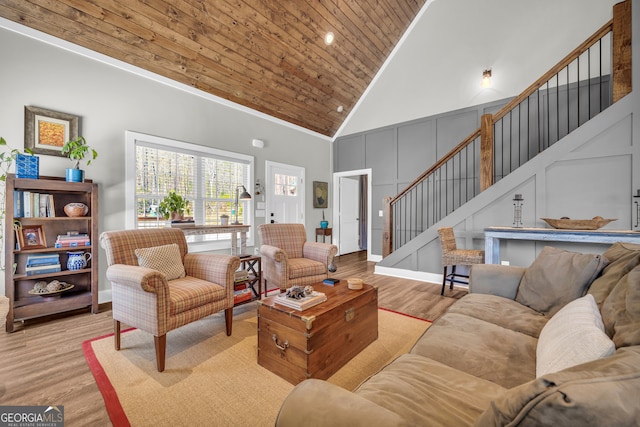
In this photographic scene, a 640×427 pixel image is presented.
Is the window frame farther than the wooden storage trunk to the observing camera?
Yes

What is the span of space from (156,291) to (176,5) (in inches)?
131

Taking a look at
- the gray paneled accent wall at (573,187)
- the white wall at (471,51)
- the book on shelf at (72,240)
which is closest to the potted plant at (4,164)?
the book on shelf at (72,240)

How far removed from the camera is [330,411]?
30.2 inches

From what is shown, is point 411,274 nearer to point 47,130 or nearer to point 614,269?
point 614,269

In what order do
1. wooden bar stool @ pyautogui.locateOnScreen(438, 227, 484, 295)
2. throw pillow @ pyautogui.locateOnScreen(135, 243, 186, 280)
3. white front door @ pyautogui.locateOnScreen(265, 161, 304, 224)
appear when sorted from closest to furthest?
1. throw pillow @ pyautogui.locateOnScreen(135, 243, 186, 280)
2. wooden bar stool @ pyautogui.locateOnScreen(438, 227, 484, 295)
3. white front door @ pyautogui.locateOnScreen(265, 161, 304, 224)

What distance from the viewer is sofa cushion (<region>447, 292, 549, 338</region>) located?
161cm

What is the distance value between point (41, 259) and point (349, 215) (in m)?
5.68

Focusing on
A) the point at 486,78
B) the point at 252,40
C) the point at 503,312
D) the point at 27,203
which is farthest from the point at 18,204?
the point at 486,78

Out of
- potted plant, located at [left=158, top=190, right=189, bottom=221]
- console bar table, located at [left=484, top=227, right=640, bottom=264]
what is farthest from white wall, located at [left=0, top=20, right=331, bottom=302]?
console bar table, located at [left=484, top=227, right=640, bottom=264]

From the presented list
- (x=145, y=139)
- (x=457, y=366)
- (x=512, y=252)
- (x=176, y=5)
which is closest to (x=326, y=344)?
(x=457, y=366)

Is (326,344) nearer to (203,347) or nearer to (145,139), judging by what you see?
(203,347)

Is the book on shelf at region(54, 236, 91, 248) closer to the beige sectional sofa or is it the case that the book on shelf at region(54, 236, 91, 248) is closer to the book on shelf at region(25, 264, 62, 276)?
the book on shelf at region(25, 264, 62, 276)

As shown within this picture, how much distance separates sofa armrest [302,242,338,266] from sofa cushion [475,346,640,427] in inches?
112

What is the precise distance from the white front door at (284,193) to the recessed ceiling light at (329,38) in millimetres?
2310
